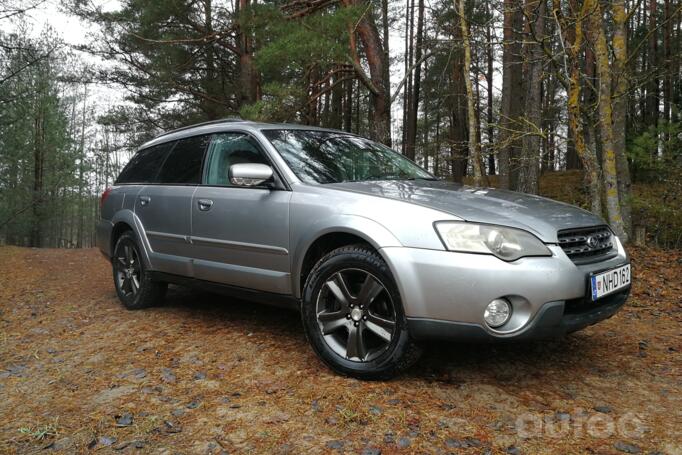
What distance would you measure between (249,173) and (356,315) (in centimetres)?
122

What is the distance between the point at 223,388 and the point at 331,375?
0.66 meters

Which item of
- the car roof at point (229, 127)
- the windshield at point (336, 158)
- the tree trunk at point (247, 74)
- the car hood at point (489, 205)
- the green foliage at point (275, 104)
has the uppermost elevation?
the tree trunk at point (247, 74)

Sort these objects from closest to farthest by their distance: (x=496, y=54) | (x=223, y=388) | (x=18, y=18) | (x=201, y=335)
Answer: (x=223, y=388)
(x=201, y=335)
(x=18, y=18)
(x=496, y=54)

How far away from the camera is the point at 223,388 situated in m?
2.91

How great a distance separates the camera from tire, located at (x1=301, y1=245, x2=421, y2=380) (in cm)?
275

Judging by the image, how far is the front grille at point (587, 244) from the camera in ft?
9.05

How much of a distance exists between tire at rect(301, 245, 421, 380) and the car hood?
0.46 metres

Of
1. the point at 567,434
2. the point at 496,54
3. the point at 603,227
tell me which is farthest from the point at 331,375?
the point at 496,54

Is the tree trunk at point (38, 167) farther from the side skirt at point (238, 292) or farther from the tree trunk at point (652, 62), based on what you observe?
the tree trunk at point (652, 62)

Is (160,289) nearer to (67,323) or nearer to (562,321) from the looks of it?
(67,323)

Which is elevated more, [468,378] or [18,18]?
[18,18]

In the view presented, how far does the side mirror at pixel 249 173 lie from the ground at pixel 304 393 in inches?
49.2

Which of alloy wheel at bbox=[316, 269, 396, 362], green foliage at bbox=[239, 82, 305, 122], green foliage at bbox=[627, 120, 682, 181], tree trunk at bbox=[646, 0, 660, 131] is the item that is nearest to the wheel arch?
alloy wheel at bbox=[316, 269, 396, 362]
